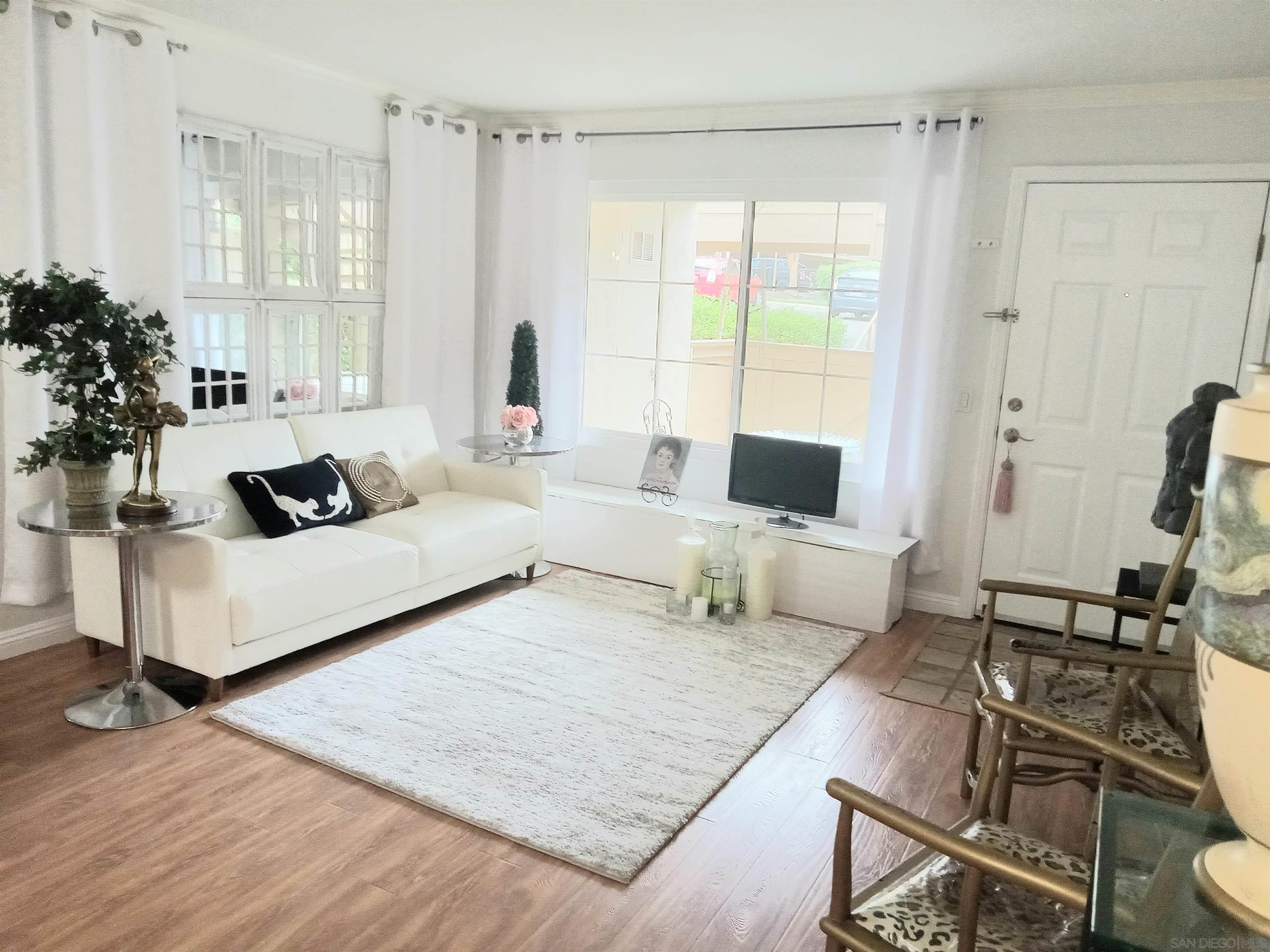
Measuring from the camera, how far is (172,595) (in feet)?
10.5

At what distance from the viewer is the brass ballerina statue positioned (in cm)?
295

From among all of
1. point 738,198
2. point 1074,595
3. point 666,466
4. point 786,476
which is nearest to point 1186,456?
point 1074,595

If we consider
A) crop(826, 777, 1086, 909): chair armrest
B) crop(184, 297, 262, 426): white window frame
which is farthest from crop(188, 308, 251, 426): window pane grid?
crop(826, 777, 1086, 909): chair armrest

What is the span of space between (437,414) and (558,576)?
126 cm

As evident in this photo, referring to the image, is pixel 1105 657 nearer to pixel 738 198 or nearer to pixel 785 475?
pixel 785 475

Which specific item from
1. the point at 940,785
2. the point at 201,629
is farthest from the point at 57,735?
the point at 940,785

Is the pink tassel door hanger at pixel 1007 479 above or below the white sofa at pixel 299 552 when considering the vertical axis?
above

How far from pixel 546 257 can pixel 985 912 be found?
441cm

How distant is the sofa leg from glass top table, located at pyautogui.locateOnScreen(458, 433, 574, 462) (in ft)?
6.09

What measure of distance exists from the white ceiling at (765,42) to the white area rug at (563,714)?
2.44 meters

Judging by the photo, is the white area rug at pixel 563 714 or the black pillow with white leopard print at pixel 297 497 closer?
the white area rug at pixel 563 714

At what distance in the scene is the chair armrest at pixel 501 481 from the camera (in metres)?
4.70

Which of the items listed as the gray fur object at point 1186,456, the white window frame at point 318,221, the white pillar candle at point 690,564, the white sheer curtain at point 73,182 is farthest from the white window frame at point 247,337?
the gray fur object at point 1186,456

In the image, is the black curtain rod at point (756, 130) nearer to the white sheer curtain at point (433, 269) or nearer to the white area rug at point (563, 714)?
the white sheer curtain at point (433, 269)
